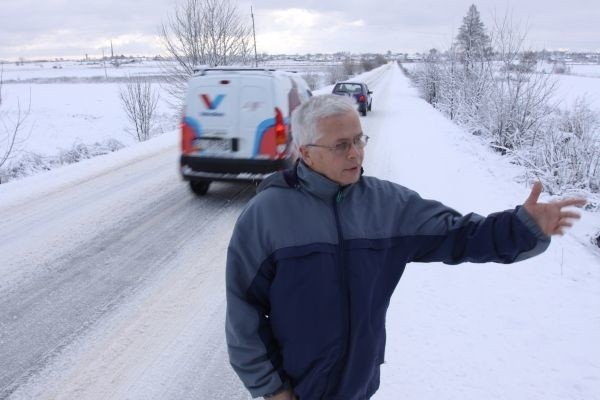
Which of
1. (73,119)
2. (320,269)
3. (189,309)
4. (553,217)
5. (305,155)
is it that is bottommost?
(189,309)

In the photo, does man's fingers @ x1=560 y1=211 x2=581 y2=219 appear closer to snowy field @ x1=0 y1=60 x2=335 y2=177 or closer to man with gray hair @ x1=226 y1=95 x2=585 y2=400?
man with gray hair @ x1=226 y1=95 x2=585 y2=400

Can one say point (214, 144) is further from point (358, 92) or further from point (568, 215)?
point (358, 92)

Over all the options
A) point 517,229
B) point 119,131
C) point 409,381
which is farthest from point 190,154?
point 119,131

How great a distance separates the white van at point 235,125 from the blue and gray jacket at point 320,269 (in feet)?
17.8

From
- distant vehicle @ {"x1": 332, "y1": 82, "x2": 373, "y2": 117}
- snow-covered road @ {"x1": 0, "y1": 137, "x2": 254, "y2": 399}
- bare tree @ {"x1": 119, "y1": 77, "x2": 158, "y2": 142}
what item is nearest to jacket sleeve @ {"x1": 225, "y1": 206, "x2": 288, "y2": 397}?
snow-covered road @ {"x1": 0, "y1": 137, "x2": 254, "y2": 399}

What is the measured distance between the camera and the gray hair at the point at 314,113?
1.68m

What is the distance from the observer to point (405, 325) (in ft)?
12.6

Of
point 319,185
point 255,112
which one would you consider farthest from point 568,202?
point 255,112

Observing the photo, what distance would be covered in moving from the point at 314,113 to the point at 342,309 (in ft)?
2.37

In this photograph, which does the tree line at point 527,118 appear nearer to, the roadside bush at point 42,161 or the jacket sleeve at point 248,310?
the jacket sleeve at point 248,310

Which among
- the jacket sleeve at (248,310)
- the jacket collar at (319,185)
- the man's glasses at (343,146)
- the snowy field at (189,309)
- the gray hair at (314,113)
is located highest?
the gray hair at (314,113)

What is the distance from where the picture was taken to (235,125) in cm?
712

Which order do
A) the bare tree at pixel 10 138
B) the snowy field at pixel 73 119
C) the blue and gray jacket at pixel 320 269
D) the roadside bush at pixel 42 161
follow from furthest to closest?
1. the snowy field at pixel 73 119
2. the roadside bush at pixel 42 161
3. the bare tree at pixel 10 138
4. the blue and gray jacket at pixel 320 269

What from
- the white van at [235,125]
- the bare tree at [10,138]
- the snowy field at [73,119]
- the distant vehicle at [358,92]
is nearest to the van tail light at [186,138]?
the white van at [235,125]
